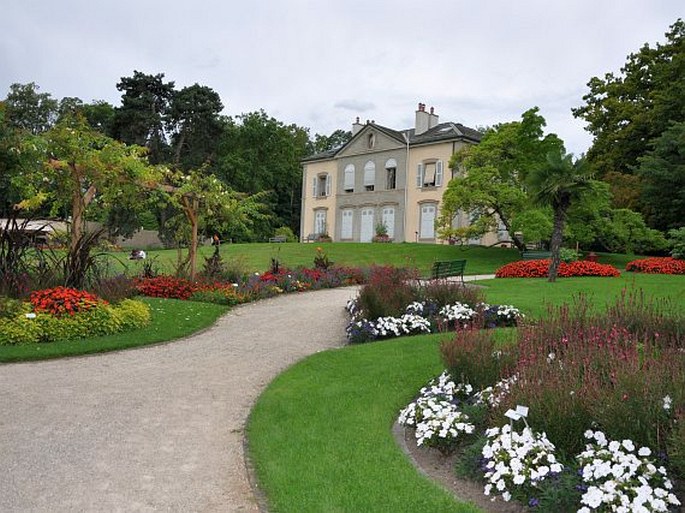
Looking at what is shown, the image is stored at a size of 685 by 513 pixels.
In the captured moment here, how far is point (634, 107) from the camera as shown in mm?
35219

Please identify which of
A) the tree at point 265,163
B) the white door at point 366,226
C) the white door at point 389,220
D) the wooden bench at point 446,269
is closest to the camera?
the wooden bench at point 446,269

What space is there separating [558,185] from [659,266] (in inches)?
231

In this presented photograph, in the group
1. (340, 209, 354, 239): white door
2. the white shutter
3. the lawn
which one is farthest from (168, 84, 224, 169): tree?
the lawn

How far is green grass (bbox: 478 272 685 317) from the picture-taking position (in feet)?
39.6

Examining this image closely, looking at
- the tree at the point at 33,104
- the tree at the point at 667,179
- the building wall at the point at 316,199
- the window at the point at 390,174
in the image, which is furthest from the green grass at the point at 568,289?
the tree at the point at 33,104

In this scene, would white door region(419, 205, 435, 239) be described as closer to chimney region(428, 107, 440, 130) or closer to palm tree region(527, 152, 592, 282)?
chimney region(428, 107, 440, 130)

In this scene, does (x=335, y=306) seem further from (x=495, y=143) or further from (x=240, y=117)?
(x=240, y=117)

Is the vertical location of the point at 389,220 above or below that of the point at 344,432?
above

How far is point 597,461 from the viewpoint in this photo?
133 inches

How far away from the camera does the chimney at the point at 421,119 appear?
38656mm

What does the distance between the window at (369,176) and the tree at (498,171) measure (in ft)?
44.2

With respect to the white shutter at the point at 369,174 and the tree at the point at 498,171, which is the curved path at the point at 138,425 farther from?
the white shutter at the point at 369,174

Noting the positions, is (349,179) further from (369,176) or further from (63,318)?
(63,318)

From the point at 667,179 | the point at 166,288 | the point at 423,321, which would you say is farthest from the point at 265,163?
the point at 423,321
